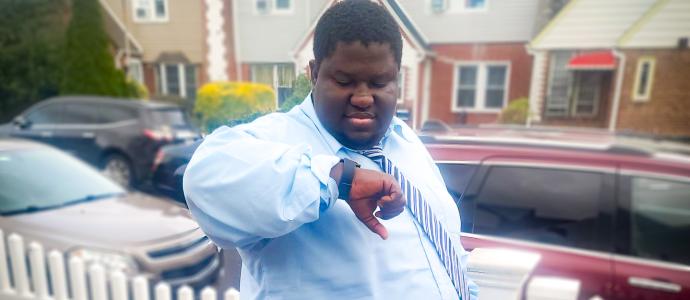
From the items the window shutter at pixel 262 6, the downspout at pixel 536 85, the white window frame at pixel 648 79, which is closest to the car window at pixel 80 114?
the window shutter at pixel 262 6

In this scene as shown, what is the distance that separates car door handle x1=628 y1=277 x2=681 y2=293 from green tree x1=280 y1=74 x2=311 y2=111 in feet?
5.88

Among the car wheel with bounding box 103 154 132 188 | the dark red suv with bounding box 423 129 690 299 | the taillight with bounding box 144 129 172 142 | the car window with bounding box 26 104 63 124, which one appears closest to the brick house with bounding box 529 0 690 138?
the dark red suv with bounding box 423 129 690 299

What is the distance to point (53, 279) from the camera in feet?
7.72

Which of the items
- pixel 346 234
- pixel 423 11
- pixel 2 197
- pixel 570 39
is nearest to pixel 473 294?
pixel 346 234

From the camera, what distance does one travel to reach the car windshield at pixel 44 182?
2803 millimetres

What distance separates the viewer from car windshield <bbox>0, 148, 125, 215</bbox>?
2.80 metres

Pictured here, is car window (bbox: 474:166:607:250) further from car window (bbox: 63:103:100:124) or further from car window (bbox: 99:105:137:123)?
car window (bbox: 63:103:100:124)

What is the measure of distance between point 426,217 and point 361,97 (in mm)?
287

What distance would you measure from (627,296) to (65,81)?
42.9 feet

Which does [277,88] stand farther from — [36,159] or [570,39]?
[570,39]

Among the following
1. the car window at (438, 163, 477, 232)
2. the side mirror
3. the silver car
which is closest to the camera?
the car window at (438, 163, 477, 232)

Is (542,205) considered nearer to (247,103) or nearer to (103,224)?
(247,103)

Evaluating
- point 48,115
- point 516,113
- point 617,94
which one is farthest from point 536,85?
point 48,115

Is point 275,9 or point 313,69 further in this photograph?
point 275,9
